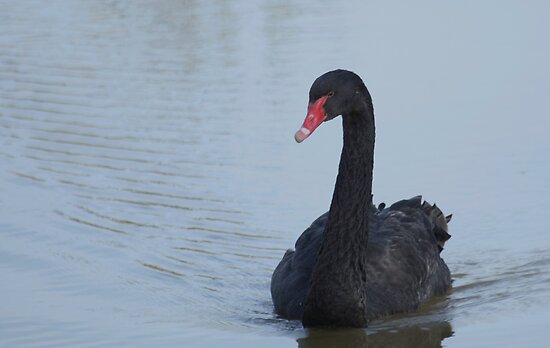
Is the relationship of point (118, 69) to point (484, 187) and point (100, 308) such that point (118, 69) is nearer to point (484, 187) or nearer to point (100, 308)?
point (484, 187)

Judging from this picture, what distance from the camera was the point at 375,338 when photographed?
688cm

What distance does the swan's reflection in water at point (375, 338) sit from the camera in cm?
683

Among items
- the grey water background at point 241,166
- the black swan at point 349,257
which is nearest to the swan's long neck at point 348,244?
the black swan at point 349,257

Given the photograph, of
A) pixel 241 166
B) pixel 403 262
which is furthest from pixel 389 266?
pixel 241 166

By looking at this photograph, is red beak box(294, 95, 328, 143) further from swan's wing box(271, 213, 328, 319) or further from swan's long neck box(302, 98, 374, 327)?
swan's wing box(271, 213, 328, 319)

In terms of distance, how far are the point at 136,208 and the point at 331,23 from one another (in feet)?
23.7

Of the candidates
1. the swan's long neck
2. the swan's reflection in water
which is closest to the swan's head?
the swan's long neck

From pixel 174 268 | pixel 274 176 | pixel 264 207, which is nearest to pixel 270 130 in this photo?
pixel 274 176

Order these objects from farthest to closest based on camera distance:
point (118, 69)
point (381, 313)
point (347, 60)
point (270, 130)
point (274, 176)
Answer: point (118, 69)
point (347, 60)
point (270, 130)
point (274, 176)
point (381, 313)

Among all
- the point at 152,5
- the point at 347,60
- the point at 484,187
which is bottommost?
the point at 484,187

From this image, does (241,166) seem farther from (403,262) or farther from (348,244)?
(348,244)

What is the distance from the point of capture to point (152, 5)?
18.7m

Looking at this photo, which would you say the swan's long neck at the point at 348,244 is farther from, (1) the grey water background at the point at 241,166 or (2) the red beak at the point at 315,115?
(2) the red beak at the point at 315,115

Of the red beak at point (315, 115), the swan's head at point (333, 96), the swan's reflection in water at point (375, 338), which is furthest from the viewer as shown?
the swan's reflection in water at point (375, 338)
